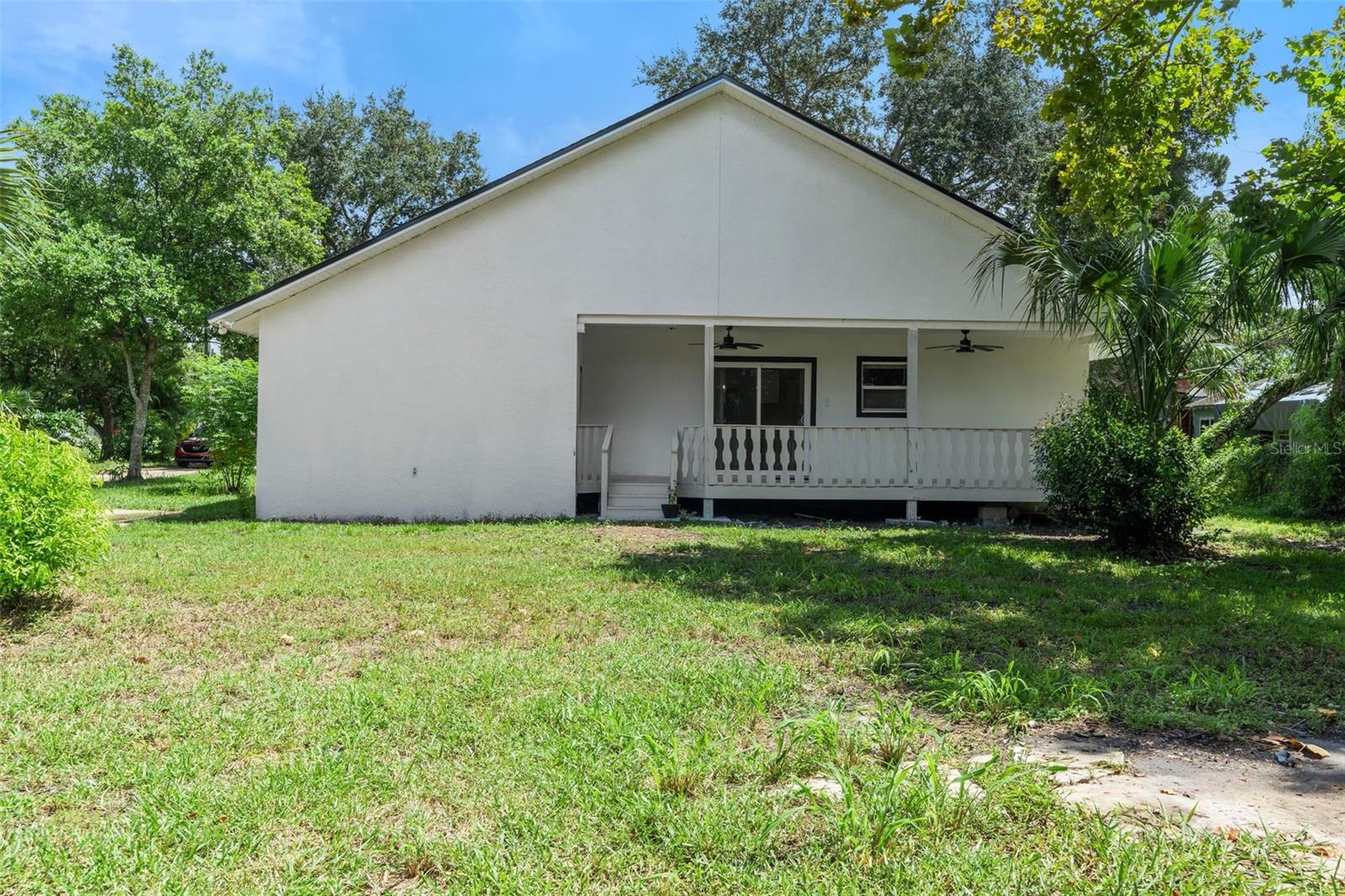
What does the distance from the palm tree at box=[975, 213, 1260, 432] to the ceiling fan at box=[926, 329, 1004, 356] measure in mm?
3977

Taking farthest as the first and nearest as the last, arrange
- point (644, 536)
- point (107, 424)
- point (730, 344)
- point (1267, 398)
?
point (107, 424) → point (1267, 398) → point (730, 344) → point (644, 536)

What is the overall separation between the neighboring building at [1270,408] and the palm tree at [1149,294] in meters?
8.37

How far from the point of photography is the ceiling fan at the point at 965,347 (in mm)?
13961

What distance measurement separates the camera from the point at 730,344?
13867mm

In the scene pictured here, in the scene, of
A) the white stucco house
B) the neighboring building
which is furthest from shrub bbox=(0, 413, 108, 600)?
the neighboring building

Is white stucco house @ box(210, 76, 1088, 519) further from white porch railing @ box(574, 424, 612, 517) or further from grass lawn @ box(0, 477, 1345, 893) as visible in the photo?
grass lawn @ box(0, 477, 1345, 893)

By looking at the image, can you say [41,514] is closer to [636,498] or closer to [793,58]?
[636,498]

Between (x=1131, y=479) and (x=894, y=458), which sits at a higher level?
(x=894, y=458)

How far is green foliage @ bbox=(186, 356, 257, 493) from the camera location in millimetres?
14078

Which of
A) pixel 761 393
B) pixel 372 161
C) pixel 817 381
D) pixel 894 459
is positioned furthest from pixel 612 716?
pixel 372 161

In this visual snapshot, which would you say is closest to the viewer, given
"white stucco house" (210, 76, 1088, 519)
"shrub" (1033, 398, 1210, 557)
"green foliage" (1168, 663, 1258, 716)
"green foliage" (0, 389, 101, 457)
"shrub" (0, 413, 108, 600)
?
"green foliage" (1168, 663, 1258, 716)

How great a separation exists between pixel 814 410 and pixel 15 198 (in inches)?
470

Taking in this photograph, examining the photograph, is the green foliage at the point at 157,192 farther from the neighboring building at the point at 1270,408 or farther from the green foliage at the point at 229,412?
the neighboring building at the point at 1270,408

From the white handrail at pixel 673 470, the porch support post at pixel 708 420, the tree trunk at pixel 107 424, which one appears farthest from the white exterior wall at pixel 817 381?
the tree trunk at pixel 107 424
